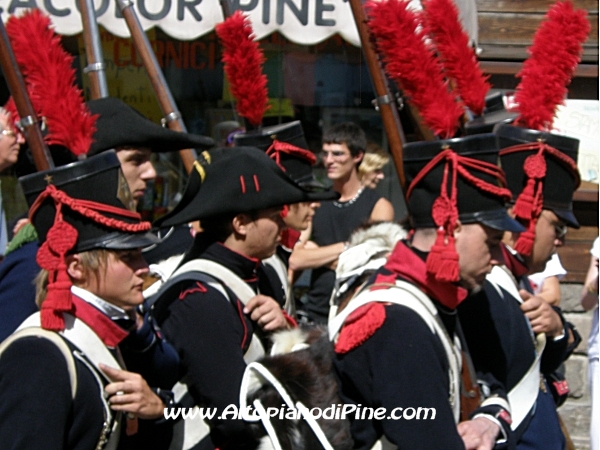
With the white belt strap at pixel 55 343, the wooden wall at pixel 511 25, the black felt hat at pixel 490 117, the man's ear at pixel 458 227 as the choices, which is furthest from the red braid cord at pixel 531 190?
the wooden wall at pixel 511 25

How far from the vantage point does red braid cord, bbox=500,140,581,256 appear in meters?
3.27

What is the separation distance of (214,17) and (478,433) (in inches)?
149

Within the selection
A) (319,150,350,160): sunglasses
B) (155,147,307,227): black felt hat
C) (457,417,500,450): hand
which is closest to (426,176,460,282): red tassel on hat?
(457,417,500,450): hand

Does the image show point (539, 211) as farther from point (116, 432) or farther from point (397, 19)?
point (116, 432)

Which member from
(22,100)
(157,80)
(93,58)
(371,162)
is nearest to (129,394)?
(22,100)

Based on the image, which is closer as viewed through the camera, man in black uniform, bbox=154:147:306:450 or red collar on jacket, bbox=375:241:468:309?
red collar on jacket, bbox=375:241:468:309

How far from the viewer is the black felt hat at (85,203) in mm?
2348

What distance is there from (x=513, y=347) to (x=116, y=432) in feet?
4.35

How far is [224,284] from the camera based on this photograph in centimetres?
295

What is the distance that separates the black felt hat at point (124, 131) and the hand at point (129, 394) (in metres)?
1.02

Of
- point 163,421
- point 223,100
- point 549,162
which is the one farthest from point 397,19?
point 223,100

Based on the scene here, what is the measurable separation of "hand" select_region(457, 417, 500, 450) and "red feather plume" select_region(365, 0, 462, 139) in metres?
0.87

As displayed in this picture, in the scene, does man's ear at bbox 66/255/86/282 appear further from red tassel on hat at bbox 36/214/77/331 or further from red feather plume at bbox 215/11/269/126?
red feather plume at bbox 215/11/269/126

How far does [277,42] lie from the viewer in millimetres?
5910
